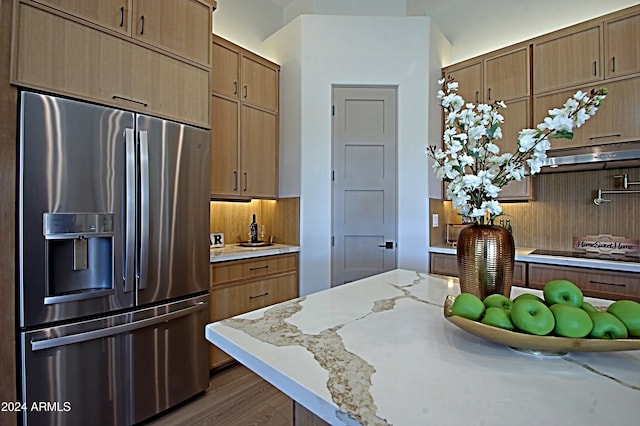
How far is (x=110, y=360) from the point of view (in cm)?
178

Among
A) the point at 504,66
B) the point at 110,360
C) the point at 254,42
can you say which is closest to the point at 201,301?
the point at 110,360

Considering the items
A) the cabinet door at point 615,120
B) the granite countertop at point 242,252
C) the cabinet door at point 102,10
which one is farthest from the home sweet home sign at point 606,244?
the cabinet door at point 102,10

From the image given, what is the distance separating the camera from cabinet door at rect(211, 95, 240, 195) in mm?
2826

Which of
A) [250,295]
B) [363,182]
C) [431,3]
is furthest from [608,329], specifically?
[431,3]

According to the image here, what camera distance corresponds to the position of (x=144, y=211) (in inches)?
75.5

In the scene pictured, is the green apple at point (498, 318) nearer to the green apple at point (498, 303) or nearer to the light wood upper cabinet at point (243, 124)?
the green apple at point (498, 303)

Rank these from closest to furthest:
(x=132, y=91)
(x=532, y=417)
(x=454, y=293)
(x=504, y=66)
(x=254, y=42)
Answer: (x=532, y=417)
(x=454, y=293)
(x=132, y=91)
(x=504, y=66)
(x=254, y=42)

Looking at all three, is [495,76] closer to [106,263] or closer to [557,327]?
[557,327]

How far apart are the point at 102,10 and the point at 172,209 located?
1140mm

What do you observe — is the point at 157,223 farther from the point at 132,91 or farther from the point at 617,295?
the point at 617,295

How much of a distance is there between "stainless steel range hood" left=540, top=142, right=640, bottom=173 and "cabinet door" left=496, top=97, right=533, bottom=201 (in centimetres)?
26

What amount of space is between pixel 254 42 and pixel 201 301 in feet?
9.06

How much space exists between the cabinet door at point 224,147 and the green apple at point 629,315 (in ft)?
8.63

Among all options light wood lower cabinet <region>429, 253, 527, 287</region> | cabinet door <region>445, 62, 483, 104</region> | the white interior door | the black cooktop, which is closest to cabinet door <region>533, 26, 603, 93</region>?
cabinet door <region>445, 62, 483, 104</region>
